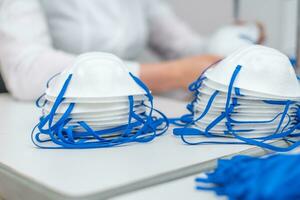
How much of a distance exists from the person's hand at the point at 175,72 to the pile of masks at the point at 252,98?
0.42 metres

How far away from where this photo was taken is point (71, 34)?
3.98ft

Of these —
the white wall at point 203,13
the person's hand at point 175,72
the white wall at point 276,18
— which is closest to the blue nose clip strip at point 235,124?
the person's hand at point 175,72

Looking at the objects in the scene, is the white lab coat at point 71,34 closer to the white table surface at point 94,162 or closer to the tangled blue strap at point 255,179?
the white table surface at point 94,162

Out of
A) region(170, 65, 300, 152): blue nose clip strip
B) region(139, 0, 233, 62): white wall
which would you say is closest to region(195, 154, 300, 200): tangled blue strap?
region(170, 65, 300, 152): blue nose clip strip

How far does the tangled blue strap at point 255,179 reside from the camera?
0.38 metres

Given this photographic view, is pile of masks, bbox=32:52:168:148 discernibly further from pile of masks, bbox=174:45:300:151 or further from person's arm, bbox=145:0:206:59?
person's arm, bbox=145:0:206:59

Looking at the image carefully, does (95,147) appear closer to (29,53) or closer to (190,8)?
(29,53)

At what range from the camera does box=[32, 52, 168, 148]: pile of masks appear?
60 cm

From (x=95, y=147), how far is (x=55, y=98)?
3.5 inches

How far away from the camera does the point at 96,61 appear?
62 cm

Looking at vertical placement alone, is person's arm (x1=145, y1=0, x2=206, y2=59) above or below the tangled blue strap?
below

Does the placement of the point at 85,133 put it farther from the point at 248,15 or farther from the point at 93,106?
the point at 248,15

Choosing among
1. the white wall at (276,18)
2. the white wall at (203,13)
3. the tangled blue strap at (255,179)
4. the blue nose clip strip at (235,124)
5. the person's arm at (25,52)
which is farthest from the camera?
the white wall at (203,13)

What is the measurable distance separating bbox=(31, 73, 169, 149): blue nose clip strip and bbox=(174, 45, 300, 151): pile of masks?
63mm
